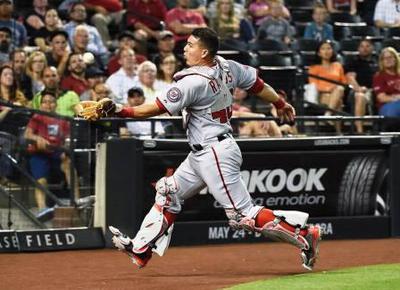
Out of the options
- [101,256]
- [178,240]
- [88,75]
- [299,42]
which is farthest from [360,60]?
[101,256]

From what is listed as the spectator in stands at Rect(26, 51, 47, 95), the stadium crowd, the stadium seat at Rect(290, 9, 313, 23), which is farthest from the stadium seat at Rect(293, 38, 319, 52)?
the spectator in stands at Rect(26, 51, 47, 95)

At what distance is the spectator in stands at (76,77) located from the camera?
1372 cm

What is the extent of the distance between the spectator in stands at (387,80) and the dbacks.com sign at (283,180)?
3.97 m

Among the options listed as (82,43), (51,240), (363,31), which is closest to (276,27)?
(363,31)

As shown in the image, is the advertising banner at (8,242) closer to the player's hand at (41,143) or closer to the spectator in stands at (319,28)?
the player's hand at (41,143)

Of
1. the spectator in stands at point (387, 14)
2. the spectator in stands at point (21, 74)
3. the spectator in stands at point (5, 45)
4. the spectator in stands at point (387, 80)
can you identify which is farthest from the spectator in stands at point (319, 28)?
the spectator in stands at point (21, 74)

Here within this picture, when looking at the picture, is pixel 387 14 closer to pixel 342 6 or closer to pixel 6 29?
pixel 342 6

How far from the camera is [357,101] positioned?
50.5 ft

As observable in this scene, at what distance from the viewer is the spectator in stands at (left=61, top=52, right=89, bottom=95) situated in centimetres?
1372

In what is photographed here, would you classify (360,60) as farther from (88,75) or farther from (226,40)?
(88,75)

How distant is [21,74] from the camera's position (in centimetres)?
1351

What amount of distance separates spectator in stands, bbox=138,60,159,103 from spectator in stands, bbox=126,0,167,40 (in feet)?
7.50

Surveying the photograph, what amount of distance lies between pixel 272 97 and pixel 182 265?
1699 millimetres

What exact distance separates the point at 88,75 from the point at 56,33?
758mm
